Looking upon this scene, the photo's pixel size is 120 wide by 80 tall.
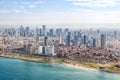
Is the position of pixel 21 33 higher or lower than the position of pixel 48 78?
higher

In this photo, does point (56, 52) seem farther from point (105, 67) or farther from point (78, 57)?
point (105, 67)

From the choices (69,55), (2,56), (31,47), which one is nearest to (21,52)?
(31,47)

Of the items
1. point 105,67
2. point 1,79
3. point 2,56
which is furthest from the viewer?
point 2,56

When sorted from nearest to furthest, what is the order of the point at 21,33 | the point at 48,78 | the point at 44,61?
the point at 48,78, the point at 44,61, the point at 21,33

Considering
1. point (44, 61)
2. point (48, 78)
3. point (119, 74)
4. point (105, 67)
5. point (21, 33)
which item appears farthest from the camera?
point (21, 33)

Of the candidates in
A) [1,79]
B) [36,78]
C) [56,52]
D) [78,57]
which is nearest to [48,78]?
[36,78]

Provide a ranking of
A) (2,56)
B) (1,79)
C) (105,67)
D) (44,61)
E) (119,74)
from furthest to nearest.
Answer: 1. (2,56)
2. (44,61)
3. (105,67)
4. (119,74)
5. (1,79)

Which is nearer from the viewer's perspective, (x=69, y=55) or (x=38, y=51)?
(x=69, y=55)

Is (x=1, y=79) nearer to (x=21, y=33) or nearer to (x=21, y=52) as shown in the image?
(x=21, y=52)

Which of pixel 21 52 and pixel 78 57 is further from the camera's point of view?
pixel 21 52
